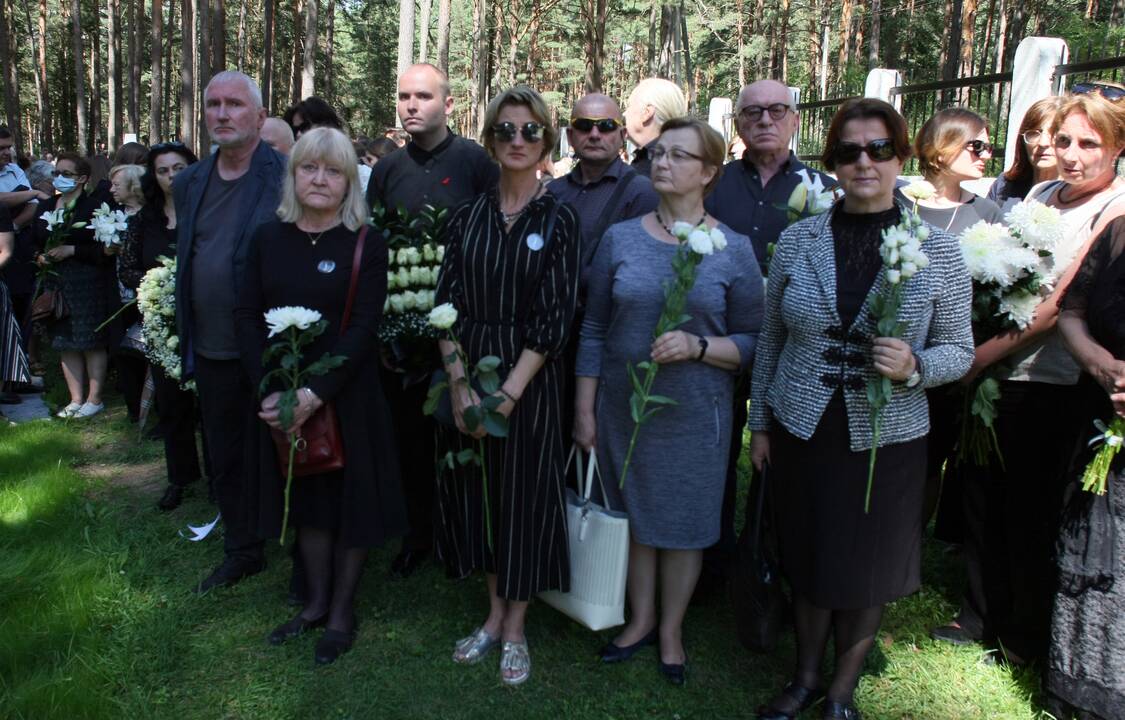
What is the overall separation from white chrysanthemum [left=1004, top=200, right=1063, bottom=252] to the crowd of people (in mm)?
117

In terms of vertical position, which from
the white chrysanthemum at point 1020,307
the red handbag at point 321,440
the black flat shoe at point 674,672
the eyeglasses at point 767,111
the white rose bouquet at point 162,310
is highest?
the eyeglasses at point 767,111

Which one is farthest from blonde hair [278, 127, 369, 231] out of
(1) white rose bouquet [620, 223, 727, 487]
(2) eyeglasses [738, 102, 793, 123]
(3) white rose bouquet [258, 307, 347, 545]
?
(2) eyeglasses [738, 102, 793, 123]

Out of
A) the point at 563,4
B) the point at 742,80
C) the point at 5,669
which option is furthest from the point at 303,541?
the point at 563,4

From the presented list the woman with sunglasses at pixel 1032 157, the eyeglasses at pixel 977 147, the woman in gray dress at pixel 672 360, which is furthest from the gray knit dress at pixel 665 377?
the woman with sunglasses at pixel 1032 157

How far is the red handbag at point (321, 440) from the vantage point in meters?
3.28

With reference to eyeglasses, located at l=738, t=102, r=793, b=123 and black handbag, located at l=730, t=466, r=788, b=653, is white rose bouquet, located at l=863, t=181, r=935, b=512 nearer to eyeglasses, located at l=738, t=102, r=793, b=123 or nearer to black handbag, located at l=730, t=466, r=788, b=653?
black handbag, located at l=730, t=466, r=788, b=653

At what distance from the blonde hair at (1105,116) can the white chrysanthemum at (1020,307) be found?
0.71 metres

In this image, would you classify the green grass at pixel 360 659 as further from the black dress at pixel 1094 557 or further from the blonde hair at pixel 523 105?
the blonde hair at pixel 523 105

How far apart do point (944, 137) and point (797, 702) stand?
243cm

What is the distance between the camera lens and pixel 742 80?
122ft

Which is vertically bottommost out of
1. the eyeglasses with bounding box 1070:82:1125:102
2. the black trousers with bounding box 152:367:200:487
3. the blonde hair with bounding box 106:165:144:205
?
the black trousers with bounding box 152:367:200:487

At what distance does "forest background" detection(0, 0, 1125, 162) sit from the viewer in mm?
24219

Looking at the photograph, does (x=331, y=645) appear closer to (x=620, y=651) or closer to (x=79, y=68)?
(x=620, y=651)

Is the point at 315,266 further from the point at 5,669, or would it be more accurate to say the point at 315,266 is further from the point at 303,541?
the point at 5,669
